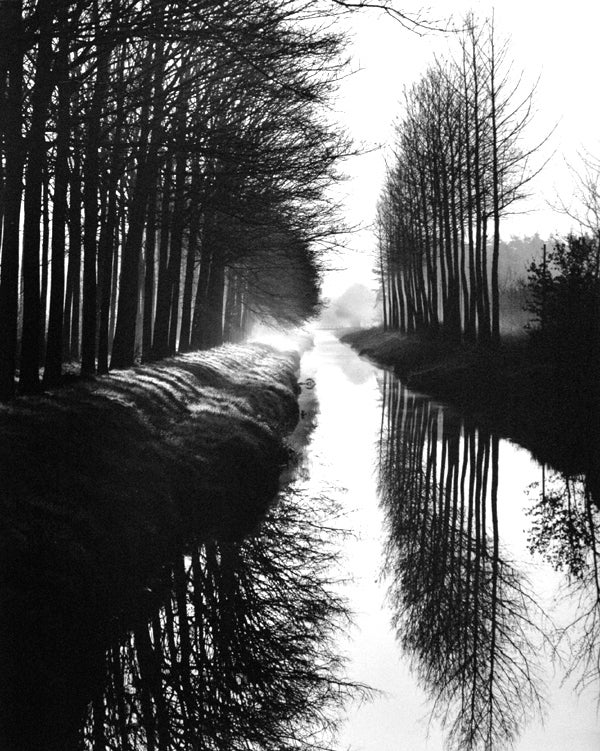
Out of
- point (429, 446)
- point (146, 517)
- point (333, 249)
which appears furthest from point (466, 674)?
point (333, 249)

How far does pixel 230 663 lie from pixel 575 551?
436 cm

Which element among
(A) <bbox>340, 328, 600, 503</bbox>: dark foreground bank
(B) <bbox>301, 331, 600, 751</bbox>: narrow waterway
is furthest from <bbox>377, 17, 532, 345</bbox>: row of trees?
(B) <bbox>301, 331, 600, 751</bbox>: narrow waterway

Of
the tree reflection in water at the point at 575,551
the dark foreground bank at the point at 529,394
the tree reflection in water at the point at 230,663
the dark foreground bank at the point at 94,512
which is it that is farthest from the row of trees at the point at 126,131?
the dark foreground bank at the point at 529,394

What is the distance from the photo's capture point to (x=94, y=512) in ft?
26.0

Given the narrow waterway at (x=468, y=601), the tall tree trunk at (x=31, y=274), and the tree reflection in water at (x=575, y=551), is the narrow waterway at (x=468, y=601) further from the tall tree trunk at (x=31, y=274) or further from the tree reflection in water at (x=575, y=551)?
the tall tree trunk at (x=31, y=274)

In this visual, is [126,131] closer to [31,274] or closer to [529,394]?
[31,274]

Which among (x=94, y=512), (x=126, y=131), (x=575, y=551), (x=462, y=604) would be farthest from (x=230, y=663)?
(x=126, y=131)

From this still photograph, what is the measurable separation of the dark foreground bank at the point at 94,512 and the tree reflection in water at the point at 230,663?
211mm

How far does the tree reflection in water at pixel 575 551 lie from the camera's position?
6.07 metres

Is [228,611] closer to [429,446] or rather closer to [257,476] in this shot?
[257,476]

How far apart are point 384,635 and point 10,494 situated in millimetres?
3318

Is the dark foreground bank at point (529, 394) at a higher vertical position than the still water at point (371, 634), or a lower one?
higher

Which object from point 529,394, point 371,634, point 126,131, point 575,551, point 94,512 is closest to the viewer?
point 371,634

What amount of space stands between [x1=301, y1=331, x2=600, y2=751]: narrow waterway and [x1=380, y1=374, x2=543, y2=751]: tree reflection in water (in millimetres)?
14
